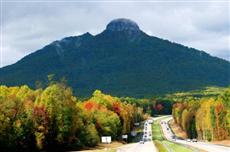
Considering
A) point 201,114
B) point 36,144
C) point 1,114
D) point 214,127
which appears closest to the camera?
point 1,114

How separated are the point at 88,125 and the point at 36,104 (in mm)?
27040

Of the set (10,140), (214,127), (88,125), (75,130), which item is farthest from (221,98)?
(10,140)

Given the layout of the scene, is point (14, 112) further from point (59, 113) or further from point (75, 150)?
point (75, 150)

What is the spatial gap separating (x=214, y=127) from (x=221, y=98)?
398 inches

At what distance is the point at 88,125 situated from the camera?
133 meters

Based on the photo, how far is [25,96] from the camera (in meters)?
126

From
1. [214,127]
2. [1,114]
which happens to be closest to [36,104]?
[1,114]

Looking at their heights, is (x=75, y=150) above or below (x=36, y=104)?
below

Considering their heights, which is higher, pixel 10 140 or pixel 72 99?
pixel 72 99

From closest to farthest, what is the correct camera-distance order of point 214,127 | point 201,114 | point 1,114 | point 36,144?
point 1,114
point 36,144
point 214,127
point 201,114

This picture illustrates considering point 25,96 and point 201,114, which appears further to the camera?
point 201,114

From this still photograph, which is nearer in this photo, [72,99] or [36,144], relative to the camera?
[36,144]

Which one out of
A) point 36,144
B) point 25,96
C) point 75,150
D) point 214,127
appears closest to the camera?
point 36,144

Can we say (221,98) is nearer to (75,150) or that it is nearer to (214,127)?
(214,127)
